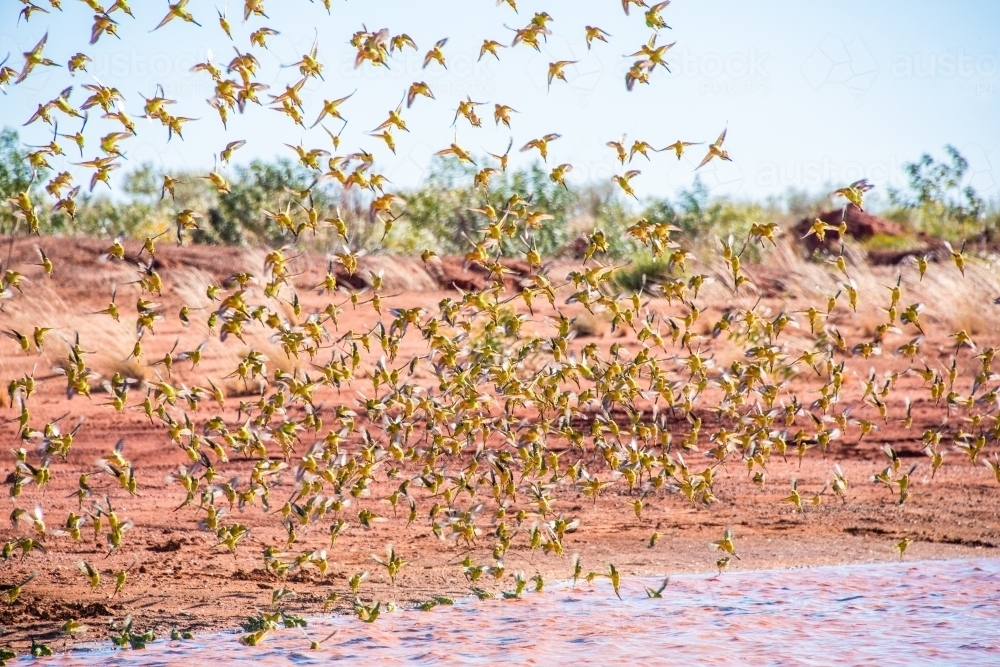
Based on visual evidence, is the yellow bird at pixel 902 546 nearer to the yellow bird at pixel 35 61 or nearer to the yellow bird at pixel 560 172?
the yellow bird at pixel 560 172

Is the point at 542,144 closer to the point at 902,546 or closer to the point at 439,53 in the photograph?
the point at 439,53

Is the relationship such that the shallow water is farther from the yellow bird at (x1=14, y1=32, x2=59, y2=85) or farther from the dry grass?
the dry grass

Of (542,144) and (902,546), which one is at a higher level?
(542,144)

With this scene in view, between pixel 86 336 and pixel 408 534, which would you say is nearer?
pixel 408 534

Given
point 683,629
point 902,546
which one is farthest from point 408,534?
point 902,546

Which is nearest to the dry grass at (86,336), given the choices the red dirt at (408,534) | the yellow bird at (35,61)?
the red dirt at (408,534)

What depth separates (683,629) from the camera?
4391mm

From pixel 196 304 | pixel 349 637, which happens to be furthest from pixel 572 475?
pixel 196 304

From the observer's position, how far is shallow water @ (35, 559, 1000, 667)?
4.06 metres

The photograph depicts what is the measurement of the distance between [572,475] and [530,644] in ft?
2.62

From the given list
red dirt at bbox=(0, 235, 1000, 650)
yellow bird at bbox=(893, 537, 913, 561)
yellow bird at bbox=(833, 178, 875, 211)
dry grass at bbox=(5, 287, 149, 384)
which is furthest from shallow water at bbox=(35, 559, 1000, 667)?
→ dry grass at bbox=(5, 287, 149, 384)

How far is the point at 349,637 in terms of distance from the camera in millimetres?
4309

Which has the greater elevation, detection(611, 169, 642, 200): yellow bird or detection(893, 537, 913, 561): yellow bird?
detection(611, 169, 642, 200): yellow bird

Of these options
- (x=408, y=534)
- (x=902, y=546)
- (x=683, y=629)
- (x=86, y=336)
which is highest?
(x=86, y=336)
